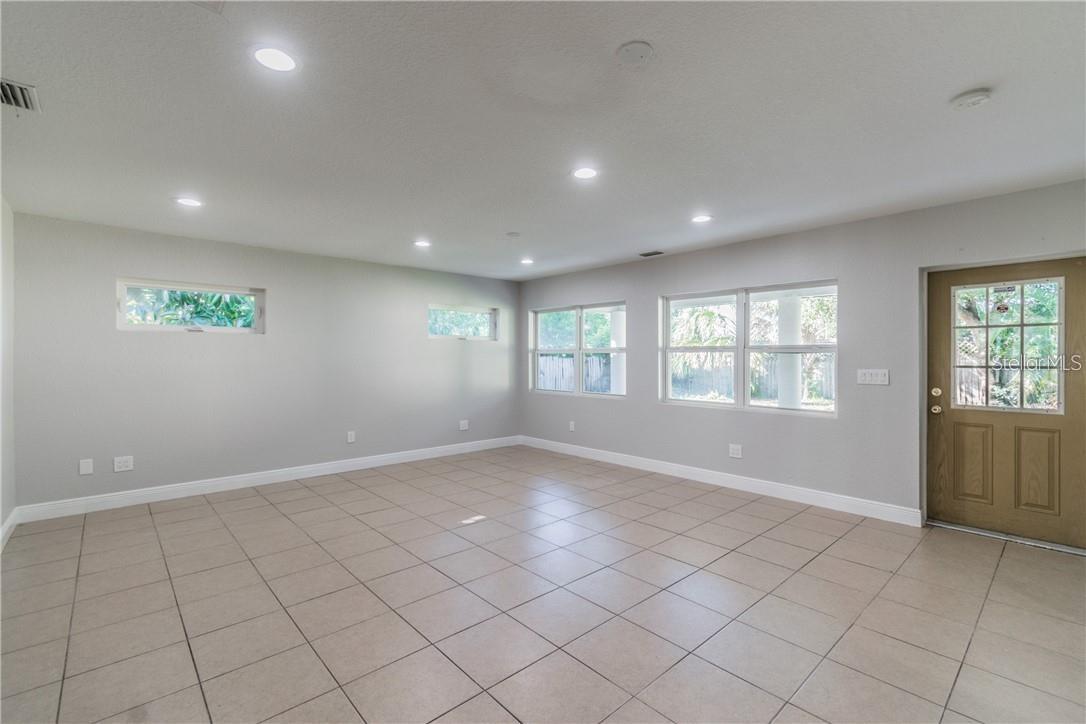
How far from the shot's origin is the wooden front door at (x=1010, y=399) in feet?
10.6

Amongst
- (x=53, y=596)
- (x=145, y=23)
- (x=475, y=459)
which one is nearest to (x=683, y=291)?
(x=475, y=459)

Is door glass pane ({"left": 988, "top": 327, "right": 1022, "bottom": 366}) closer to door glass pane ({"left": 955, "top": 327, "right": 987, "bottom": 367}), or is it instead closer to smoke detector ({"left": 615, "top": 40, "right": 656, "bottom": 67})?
door glass pane ({"left": 955, "top": 327, "right": 987, "bottom": 367})

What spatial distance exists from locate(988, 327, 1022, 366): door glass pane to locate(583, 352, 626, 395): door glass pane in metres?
3.33

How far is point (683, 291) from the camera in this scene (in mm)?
5191

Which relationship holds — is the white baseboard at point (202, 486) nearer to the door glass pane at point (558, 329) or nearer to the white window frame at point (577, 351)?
the white window frame at point (577, 351)

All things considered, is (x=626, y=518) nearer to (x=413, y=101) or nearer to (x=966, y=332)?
(x=966, y=332)

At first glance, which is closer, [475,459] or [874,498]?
[874,498]

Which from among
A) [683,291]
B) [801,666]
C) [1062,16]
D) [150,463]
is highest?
[1062,16]

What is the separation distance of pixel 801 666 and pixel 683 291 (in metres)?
3.81

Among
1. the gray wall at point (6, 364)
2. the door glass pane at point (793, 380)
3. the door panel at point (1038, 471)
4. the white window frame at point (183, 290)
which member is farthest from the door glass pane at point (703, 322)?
the gray wall at point (6, 364)

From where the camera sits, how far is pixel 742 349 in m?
4.80

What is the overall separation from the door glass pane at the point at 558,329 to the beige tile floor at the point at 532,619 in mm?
3110

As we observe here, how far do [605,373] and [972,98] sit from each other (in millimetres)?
4442

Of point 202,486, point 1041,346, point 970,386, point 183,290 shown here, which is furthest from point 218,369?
point 1041,346
